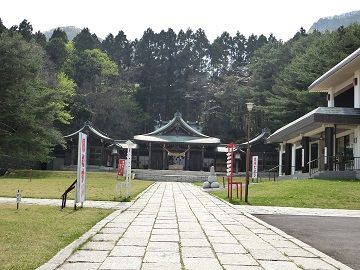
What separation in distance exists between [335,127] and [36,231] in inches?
825

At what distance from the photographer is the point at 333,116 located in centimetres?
2400

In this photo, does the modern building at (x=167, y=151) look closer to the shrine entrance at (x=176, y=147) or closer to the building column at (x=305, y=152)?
the shrine entrance at (x=176, y=147)

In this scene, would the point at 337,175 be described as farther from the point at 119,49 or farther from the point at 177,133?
the point at 119,49

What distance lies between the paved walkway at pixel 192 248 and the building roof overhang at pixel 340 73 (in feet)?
55.6

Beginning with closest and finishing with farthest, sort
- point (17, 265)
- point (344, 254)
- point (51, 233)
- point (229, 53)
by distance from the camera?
point (17, 265), point (344, 254), point (51, 233), point (229, 53)

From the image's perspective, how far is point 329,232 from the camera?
959 centimetres

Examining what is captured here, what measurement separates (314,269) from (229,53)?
9183 centimetres

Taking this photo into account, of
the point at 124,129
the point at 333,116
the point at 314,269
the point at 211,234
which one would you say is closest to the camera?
the point at 314,269

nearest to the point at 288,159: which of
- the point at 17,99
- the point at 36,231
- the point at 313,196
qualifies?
the point at 313,196

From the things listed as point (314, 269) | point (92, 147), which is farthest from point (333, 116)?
point (92, 147)

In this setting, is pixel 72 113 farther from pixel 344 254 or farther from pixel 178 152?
pixel 344 254

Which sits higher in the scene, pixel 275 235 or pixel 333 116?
pixel 333 116

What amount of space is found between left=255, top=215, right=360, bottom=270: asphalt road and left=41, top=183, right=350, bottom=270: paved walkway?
0.34 m

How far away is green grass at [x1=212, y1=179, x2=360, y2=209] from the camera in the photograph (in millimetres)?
16625
